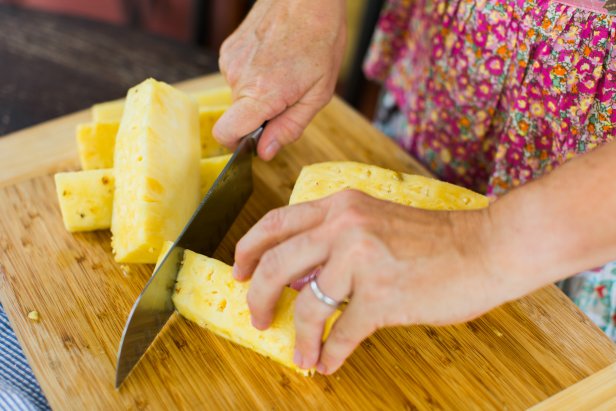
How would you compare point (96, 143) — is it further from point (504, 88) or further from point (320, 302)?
point (504, 88)

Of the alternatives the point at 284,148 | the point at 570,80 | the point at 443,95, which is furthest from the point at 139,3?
the point at 570,80

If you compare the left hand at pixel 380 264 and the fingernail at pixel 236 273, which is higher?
the left hand at pixel 380 264

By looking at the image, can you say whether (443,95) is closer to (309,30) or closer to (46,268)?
(309,30)

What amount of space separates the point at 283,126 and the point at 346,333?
2.20ft

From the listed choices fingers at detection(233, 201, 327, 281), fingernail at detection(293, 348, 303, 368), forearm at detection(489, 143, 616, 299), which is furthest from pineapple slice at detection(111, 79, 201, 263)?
forearm at detection(489, 143, 616, 299)

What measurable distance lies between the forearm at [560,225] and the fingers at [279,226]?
295 mm

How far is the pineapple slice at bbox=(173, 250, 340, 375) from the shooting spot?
1.20 metres

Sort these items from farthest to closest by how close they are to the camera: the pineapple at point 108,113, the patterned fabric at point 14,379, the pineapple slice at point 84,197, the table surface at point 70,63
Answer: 1. the table surface at point 70,63
2. the pineapple at point 108,113
3. the pineapple slice at point 84,197
4. the patterned fabric at point 14,379

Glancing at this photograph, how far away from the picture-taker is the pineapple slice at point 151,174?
131cm

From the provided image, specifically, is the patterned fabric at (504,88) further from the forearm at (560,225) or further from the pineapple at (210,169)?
the pineapple at (210,169)

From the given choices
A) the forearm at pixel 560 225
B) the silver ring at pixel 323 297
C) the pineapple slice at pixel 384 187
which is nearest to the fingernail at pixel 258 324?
the silver ring at pixel 323 297

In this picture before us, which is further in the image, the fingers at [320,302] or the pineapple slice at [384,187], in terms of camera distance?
the pineapple slice at [384,187]

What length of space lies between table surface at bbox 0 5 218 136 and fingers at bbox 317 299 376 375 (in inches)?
52.6

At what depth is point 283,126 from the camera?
156 cm
